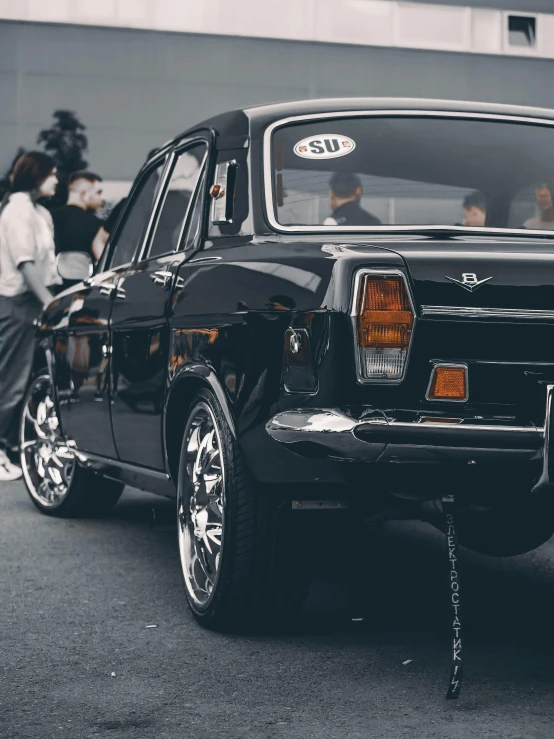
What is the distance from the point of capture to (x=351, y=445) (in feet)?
13.0

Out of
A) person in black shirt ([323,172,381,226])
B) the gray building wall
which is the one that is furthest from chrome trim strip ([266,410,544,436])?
the gray building wall

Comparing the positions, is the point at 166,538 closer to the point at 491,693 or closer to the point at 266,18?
the point at 491,693

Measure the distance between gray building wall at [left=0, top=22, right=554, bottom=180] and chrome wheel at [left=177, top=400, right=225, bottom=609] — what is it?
1549cm

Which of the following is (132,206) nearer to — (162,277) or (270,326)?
(162,277)

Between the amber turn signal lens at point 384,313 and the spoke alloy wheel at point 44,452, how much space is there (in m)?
3.48

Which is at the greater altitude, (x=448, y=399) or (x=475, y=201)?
(x=475, y=201)

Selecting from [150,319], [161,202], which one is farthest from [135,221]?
[150,319]

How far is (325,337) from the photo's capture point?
405cm

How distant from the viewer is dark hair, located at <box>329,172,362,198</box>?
504 centimetres

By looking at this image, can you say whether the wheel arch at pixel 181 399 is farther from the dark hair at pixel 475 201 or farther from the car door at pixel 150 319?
the dark hair at pixel 475 201

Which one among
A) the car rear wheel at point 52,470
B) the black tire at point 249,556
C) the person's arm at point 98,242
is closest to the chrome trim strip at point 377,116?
the black tire at point 249,556

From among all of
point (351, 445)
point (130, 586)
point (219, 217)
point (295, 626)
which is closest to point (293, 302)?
point (351, 445)

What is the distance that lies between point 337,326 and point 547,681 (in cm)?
125

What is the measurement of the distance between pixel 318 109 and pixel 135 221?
1.59 meters
